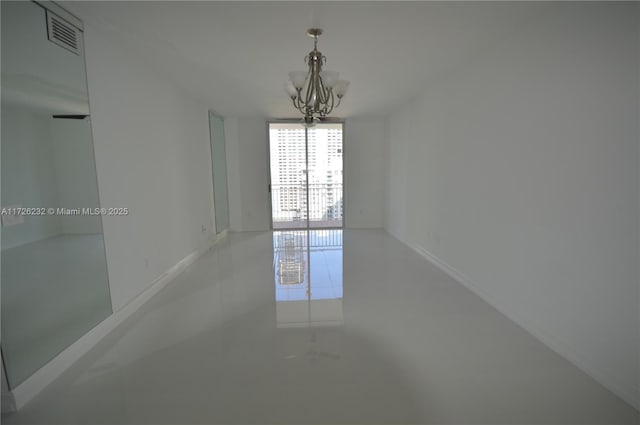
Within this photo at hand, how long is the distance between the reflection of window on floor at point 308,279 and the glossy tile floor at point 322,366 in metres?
0.02

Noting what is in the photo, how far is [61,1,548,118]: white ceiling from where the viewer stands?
2.02 metres

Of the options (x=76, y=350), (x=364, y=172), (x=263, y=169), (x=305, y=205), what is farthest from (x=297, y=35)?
(x=305, y=205)

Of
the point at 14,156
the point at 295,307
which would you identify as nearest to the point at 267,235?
the point at 295,307

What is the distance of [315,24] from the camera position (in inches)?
87.5

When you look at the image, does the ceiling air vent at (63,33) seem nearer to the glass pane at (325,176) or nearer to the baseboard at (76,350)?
the baseboard at (76,350)

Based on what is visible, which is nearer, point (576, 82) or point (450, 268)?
point (576, 82)

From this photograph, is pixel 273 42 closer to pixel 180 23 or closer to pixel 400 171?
pixel 180 23

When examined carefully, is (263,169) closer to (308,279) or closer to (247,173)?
(247,173)

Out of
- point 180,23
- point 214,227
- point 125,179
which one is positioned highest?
point 180,23

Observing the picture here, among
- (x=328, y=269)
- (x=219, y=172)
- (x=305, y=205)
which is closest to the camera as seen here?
(x=328, y=269)

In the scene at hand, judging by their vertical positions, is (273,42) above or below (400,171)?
above

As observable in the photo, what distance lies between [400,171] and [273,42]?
10.9 feet

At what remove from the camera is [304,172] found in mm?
6328

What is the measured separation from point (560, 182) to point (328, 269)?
8.12 feet
